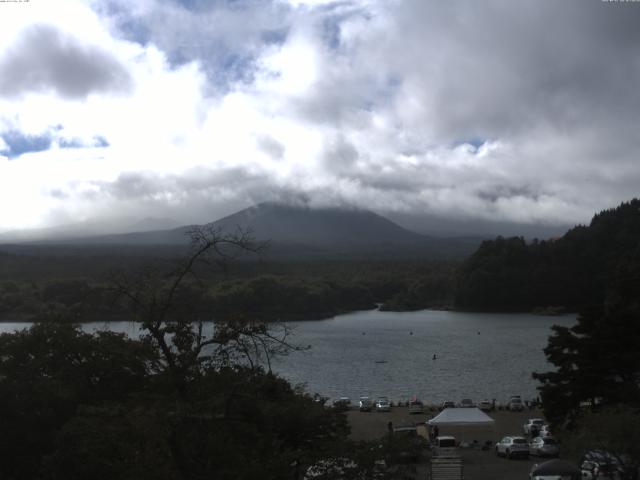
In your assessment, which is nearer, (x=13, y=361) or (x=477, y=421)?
(x=13, y=361)

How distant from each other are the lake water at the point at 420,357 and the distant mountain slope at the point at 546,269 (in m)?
5.19

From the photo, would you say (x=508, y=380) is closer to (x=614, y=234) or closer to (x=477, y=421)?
(x=477, y=421)

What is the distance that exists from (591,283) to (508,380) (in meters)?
36.5

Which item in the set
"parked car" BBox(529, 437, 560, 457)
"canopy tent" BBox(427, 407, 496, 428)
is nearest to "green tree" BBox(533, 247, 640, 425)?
"parked car" BBox(529, 437, 560, 457)

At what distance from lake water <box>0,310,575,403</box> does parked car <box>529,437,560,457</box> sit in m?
6.16

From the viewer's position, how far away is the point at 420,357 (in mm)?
37188

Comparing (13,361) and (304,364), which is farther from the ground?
(13,361)

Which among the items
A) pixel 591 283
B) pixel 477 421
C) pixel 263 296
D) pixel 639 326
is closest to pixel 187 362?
pixel 639 326

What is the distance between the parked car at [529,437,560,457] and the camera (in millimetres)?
13070

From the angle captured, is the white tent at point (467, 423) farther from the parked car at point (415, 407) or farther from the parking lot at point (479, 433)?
the parked car at point (415, 407)

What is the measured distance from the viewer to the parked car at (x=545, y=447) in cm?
1307

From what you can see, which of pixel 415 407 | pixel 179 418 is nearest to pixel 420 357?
pixel 415 407

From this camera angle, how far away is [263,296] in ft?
172

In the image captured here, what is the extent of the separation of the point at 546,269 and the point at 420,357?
29.3m
